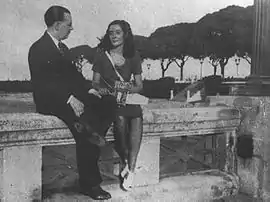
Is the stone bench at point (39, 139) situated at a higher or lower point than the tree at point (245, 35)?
lower

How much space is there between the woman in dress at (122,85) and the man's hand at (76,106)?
304 millimetres

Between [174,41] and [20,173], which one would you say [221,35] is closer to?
[174,41]

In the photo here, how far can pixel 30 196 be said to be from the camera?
3354 mm

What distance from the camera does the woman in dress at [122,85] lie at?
3848 millimetres

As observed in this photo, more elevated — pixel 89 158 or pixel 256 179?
pixel 89 158

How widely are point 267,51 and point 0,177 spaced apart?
3.27 metres

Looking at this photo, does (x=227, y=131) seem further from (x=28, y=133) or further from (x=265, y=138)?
(x=28, y=133)

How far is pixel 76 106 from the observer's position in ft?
11.6

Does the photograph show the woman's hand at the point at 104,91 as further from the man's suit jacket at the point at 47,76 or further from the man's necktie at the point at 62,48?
the man's necktie at the point at 62,48

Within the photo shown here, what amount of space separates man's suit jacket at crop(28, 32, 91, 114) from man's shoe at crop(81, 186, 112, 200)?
0.76 m

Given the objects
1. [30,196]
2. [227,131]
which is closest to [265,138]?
[227,131]

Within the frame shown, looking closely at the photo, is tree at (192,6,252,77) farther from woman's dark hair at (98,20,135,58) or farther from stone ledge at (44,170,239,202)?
stone ledge at (44,170,239,202)

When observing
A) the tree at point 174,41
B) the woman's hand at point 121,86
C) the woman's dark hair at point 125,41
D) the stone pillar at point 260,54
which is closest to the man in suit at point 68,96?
the woman's hand at point 121,86

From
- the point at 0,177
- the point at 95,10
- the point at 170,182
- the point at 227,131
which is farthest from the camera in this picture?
the point at 227,131
